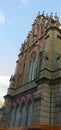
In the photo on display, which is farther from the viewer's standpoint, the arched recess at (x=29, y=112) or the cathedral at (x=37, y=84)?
the arched recess at (x=29, y=112)

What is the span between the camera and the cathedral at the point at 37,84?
13045 millimetres

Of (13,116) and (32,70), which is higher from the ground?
(32,70)

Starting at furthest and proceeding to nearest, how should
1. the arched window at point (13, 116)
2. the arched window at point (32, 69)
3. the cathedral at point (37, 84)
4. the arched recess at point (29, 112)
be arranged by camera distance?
the arched window at point (32, 69) < the arched window at point (13, 116) < the arched recess at point (29, 112) < the cathedral at point (37, 84)

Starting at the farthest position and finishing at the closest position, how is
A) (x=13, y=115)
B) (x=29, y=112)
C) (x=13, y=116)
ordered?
(x=13, y=115) < (x=13, y=116) < (x=29, y=112)

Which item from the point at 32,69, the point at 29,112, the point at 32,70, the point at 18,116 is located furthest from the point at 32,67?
the point at 29,112

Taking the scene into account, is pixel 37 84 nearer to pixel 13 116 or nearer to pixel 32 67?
pixel 13 116

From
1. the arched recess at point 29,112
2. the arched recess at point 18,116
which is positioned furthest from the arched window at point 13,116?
the arched recess at point 29,112

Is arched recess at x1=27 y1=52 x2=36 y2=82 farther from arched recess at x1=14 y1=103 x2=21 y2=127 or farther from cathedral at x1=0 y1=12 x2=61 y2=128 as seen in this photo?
arched recess at x1=14 y1=103 x2=21 y2=127

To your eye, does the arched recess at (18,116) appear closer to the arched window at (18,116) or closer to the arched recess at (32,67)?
the arched window at (18,116)

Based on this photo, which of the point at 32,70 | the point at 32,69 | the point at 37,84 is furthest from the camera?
the point at 32,69

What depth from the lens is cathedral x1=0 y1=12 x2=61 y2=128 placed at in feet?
42.8

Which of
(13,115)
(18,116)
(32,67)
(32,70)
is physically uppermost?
(32,67)

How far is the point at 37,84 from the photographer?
596 inches

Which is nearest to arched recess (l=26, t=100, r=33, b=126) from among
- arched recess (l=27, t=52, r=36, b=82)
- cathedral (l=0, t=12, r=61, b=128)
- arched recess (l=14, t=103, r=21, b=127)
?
cathedral (l=0, t=12, r=61, b=128)
